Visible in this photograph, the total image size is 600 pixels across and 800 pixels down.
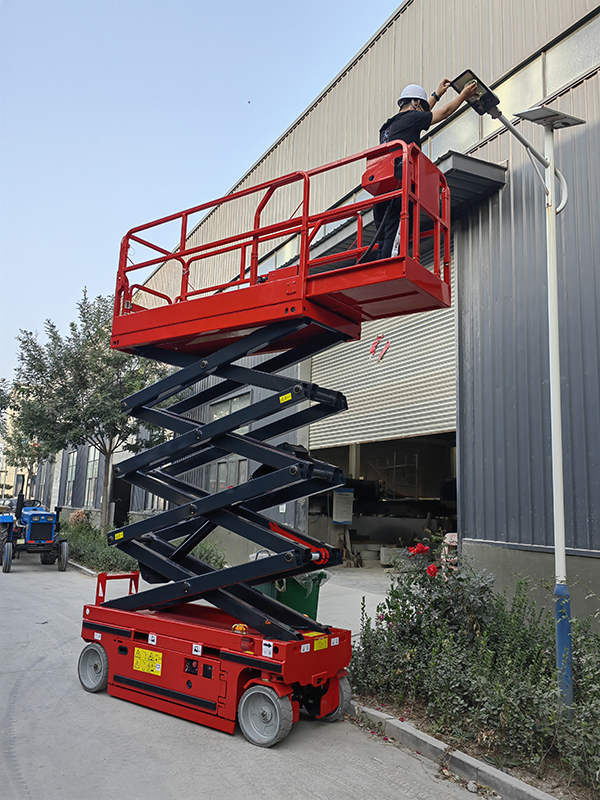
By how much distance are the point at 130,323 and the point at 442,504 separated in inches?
646

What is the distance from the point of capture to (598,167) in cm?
765

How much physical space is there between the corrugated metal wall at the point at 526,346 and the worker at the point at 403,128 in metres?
3.05

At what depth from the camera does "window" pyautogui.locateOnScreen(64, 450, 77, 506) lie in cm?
3556

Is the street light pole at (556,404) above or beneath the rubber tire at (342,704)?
above

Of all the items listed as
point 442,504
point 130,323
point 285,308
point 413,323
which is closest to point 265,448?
point 285,308

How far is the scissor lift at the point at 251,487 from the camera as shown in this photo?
5082 millimetres

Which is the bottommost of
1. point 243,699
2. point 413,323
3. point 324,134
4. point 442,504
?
point 243,699

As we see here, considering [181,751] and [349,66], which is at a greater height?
[349,66]

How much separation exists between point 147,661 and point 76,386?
1401 centimetres

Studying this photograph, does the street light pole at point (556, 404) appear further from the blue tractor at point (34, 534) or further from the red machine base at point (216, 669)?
the blue tractor at point (34, 534)

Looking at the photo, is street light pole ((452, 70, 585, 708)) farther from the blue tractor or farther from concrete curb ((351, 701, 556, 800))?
the blue tractor

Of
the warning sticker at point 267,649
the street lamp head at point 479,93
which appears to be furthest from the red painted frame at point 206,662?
the street lamp head at point 479,93

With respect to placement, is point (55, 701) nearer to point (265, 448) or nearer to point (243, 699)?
point (243, 699)

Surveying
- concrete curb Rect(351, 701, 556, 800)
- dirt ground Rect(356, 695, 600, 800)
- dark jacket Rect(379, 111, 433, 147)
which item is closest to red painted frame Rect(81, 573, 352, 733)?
concrete curb Rect(351, 701, 556, 800)
